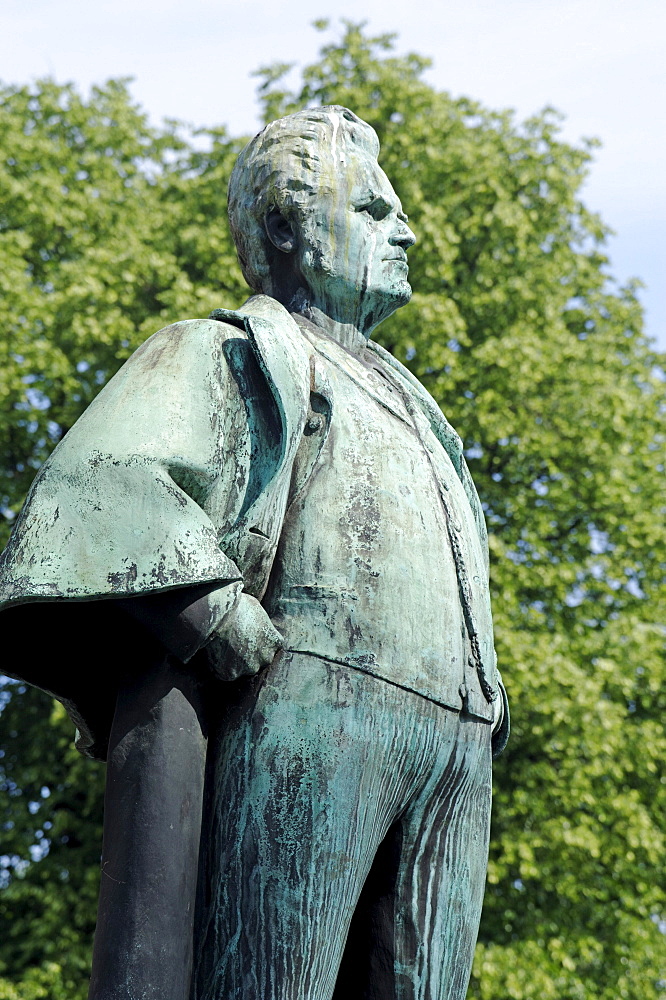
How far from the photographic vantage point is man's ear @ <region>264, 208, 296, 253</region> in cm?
343

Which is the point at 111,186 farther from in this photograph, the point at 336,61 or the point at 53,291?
the point at 336,61

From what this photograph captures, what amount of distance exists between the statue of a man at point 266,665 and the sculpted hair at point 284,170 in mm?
303

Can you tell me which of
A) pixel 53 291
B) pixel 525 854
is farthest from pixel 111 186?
pixel 525 854

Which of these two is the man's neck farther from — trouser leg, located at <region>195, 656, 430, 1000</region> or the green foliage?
the green foliage

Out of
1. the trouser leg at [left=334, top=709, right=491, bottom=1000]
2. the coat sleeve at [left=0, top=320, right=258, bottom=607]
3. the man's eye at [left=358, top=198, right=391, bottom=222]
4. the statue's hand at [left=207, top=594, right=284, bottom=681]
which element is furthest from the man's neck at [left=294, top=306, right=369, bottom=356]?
the trouser leg at [left=334, top=709, right=491, bottom=1000]

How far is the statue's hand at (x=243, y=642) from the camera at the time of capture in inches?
109

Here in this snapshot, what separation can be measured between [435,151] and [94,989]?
12392mm

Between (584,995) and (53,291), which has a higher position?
(53,291)

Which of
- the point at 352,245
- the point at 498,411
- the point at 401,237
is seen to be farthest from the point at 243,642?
the point at 498,411

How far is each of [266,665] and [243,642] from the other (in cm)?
10

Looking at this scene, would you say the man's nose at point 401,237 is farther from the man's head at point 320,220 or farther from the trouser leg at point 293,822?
the trouser leg at point 293,822

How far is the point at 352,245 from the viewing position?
3.41m

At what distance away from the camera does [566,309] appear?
582 inches

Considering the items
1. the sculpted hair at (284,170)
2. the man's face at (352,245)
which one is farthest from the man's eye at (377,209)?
the sculpted hair at (284,170)
